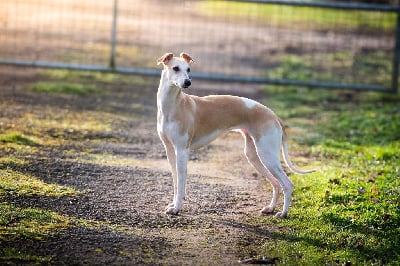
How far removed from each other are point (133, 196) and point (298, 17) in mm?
17720

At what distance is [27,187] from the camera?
7.31m

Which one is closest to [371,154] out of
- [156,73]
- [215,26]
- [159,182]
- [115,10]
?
[159,182]

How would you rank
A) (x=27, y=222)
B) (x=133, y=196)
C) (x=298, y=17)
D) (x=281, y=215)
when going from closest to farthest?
(x=27, y=222)
(x=281, y=215)
(x=133, y=196)
(x=298, y=17)

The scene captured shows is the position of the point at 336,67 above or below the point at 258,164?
above

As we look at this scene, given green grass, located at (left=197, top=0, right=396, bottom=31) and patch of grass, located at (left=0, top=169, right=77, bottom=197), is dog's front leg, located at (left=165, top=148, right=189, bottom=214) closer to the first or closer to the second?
patch of grass, located at (left=0, top=169, right=77, bottom=197)

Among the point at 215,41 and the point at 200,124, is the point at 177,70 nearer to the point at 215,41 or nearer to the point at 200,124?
the point at 200,124

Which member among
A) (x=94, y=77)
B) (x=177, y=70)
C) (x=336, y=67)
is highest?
(x=177, y=70)

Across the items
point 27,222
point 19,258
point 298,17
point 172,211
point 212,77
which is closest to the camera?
point 19,258

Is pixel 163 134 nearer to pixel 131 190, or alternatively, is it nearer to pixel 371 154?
pixel 131 190

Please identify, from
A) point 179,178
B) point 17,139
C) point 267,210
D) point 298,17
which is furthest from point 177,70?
point 298,17

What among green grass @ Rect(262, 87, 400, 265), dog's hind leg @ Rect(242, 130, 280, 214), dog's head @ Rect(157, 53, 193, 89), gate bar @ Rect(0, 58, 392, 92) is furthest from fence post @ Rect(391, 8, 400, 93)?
dog's head @ Rect(157, 53, 193, 89)

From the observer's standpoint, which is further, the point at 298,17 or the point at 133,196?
the point at 298,17

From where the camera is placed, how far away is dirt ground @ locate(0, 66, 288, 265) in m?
5.93

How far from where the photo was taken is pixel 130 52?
16.7 metres
